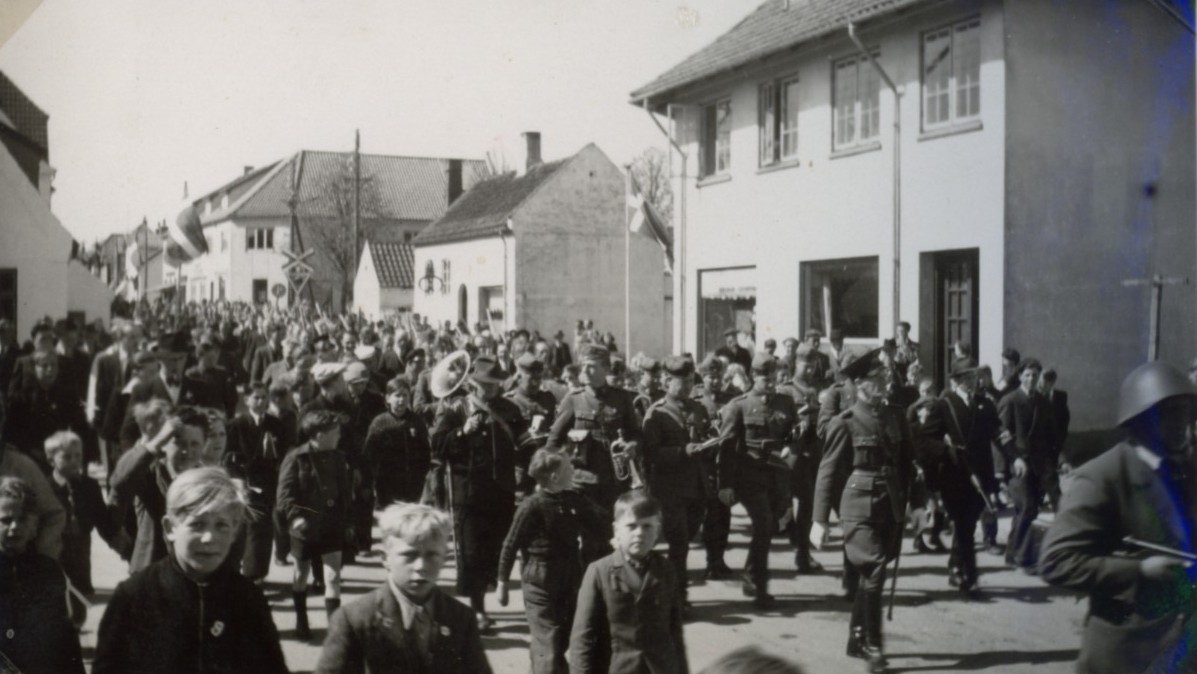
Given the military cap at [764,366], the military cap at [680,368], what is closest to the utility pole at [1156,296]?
the military cap at [764,366]

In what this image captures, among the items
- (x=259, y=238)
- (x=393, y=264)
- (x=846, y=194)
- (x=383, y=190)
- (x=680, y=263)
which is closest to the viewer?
(x=846, y=194)

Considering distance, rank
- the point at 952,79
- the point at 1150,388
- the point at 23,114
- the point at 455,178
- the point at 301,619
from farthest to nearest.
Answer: the point at 455,178 → the point at 952,79 → the point at 23,114 → the point at 301,619 → the point at 1150,388

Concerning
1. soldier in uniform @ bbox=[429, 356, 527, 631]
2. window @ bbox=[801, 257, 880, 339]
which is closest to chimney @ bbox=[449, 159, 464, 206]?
window @ bbox=[801, 257, 880, 339]

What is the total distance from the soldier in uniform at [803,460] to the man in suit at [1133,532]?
488 centimetres

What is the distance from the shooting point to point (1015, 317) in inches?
492

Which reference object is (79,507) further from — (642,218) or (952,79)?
(642,218)

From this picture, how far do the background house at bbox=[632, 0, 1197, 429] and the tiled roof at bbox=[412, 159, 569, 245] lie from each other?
1442 cm

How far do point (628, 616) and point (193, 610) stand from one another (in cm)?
192

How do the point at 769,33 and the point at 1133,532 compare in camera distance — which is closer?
the point at 1133,532

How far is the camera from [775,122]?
16.7m

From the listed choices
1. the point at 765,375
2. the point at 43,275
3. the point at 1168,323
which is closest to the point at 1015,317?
the point at 1168,323

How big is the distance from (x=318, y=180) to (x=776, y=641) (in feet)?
152

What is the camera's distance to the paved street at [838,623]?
6.43 meters

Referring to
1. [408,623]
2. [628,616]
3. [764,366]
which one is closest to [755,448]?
[764,366]
